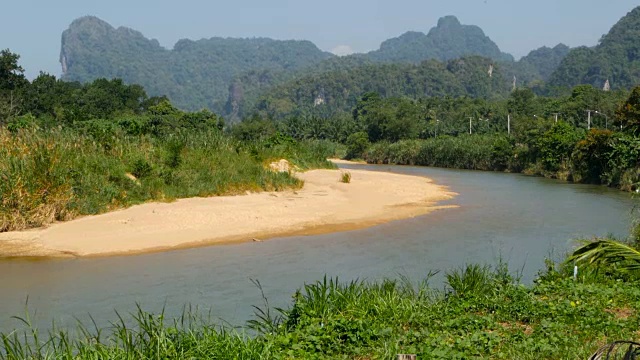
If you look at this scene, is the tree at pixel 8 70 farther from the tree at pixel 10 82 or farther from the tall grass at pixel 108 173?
the tall grass at pixel 108 173

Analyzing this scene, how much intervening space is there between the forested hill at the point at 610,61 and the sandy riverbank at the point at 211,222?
129466 millimetres

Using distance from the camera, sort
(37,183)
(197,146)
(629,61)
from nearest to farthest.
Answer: (37,183) < (197,146) < (629,61)

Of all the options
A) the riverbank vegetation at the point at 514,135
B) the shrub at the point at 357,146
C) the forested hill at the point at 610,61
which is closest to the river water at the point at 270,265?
the riverbank vegetation at the point at 514,135

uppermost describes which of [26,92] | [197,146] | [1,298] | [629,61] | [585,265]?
[629,61]

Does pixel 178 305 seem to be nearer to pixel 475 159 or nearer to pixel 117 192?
pixel 117 192

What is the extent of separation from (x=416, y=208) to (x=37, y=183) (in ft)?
43.3

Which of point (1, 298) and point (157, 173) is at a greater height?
point (157, 173)

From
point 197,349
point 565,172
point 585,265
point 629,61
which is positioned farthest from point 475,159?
point 629,61

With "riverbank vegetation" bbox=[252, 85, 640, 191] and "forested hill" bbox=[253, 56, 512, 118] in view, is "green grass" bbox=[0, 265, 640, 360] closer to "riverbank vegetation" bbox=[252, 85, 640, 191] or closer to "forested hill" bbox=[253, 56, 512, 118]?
"riverbank vegetation" bbox=[252, 85, 640, 191]

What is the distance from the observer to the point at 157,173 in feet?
77.8

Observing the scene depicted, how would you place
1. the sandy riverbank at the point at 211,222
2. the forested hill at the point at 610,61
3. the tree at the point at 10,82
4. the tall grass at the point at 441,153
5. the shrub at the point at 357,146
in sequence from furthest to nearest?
the forested hill at the point at 610,61 → the shrub at the point at 357,146 → the tall grass at the point at 441,153 → the tree at the point at 10,82 → the sandy riverbank at the point at 211,222

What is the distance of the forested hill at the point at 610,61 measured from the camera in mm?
146375

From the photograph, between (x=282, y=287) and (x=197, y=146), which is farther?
(x=197, y=146)

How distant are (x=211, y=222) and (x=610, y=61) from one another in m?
151
